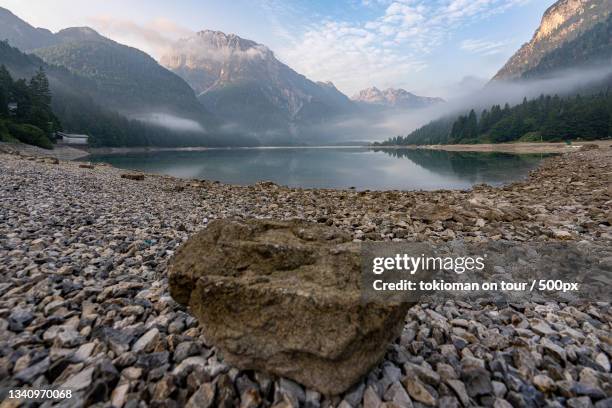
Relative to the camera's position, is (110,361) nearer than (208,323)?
Yes

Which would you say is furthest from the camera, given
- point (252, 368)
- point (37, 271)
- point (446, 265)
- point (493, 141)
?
point (493, 141)

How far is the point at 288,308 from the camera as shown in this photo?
3.15 metres

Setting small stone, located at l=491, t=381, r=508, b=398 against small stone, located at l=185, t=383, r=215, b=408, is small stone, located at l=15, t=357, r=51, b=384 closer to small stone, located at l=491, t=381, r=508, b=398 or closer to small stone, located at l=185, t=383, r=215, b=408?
small stone, located at l=185, t=383, r=215, b=408

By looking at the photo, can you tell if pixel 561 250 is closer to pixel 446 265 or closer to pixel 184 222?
pixel 446 265

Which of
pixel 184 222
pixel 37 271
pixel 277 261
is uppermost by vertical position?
pixel 277 261

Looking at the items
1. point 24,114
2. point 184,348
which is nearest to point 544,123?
point 184,348

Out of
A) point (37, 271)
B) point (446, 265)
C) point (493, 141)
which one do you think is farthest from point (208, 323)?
point (493, 141)

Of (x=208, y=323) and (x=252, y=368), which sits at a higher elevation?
(x=208, y=323)

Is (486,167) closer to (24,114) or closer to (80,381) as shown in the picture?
(80,381)

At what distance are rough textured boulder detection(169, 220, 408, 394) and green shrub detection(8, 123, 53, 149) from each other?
74859 millimetres

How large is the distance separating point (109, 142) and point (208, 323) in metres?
138

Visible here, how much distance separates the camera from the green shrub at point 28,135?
55469 mm

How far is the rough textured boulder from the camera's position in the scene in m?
2.97

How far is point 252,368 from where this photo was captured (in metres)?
3.15
